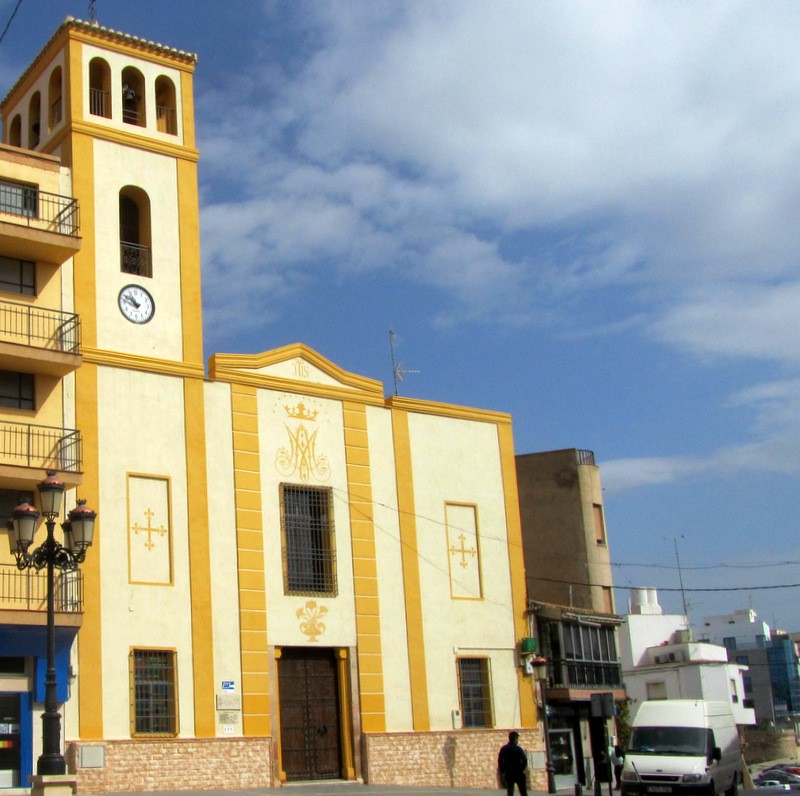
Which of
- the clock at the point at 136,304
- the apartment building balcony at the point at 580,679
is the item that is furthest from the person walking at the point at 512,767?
the apartment building balcony at the point at 580,679

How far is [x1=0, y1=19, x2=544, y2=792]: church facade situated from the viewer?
23.6 metres

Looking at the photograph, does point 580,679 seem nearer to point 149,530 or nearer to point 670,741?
point 670,741

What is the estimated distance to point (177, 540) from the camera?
82.6 feet

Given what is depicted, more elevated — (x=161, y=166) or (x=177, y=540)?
(x=161, y=166)

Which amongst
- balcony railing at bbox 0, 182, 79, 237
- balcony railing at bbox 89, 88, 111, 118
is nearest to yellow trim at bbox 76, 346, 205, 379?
balcony railing at bbox 0, 182, 79, 237

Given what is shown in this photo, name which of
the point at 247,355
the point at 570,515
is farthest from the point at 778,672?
the point at 247,355

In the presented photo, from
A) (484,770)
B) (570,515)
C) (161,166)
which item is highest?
(161,166)

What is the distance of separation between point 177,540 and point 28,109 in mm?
11378

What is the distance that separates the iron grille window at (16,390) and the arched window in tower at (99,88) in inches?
258

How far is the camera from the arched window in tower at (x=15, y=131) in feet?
97.1

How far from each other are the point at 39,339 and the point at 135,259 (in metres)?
3.48

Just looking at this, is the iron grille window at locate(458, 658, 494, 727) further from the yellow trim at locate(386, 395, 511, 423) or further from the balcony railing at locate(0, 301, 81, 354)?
the balcony railing at locate(0, 301, 81, 354)

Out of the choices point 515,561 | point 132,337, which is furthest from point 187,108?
point 515,561

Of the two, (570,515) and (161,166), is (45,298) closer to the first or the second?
(161,166)
